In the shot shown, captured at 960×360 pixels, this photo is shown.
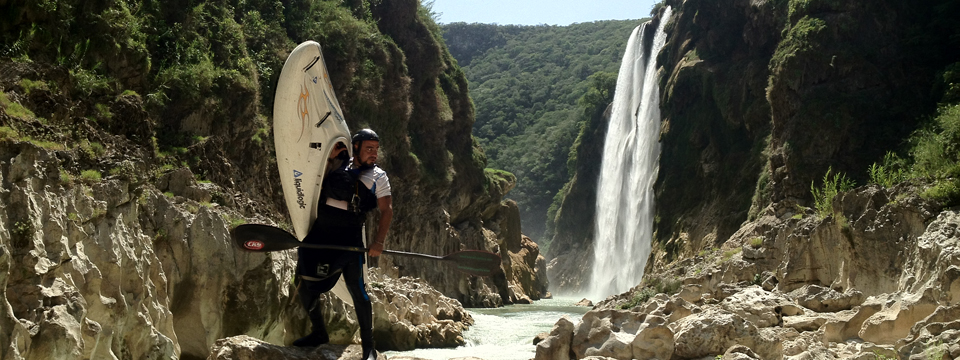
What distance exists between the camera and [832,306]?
33.7ft

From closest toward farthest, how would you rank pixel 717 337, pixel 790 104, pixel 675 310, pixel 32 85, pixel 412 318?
pixel 717 337
pixel 32 85
pixel 675 310
pixel 412 318
pixel 790 104

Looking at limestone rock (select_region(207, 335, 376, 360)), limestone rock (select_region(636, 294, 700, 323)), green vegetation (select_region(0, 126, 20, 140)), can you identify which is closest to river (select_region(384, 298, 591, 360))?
limestone rock (select_region(636, 294, 700, 323))

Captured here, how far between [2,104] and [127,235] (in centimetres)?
224

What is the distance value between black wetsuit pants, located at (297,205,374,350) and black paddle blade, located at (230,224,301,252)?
13 centimetres

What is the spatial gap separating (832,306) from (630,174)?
29.9 m

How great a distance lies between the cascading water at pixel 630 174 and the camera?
3781 centimetres

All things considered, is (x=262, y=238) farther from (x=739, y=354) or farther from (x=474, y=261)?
(x=739, y=354)

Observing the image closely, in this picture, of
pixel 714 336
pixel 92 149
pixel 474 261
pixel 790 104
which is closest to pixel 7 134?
pixel 92 149

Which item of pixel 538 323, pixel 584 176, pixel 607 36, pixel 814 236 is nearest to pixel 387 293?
pixel 538 323

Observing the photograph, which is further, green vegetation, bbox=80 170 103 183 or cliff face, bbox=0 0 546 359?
green vegetation, bbox=80 170 103 183

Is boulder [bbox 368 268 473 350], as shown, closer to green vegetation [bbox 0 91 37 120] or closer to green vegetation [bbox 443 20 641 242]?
green vegetation [bbox 0 91 37 120]

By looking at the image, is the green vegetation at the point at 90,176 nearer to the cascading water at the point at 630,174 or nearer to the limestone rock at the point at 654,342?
the limestone rock at the point at 654,342

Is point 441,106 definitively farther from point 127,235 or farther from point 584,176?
point 127,235

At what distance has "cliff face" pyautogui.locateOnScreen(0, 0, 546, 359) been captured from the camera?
6.85 metres
